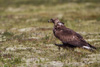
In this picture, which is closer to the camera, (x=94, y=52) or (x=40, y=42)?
(x=94, y=52)

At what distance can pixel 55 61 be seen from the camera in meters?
15.2

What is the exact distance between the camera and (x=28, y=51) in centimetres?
1791

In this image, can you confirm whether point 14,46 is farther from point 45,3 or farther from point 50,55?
point 45,3

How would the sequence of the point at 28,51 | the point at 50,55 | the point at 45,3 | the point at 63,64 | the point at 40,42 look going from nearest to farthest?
1. the point at 63,64
2. the point at 50,55
3. the point at 28,51
4. the point at 40,42
5. the point at 45,3

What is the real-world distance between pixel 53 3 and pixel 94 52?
69.4m

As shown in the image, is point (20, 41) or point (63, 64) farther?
point (20, 41)

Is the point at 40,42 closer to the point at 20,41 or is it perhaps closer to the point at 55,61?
the point at 20,41

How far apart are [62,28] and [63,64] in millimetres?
5199

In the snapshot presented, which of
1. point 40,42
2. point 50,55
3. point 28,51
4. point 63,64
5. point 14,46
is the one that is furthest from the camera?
point 40,42

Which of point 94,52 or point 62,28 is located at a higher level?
point 62,28

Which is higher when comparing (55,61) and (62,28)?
(62,28)

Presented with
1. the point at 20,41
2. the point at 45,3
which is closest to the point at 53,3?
the point at 45,3

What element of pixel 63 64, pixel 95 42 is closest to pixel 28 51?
pixel 63 64

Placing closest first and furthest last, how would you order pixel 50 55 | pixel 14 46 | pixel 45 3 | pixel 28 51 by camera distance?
pixel 50 55
pixel 28 51
pixel 14 46
pixel 45 3
